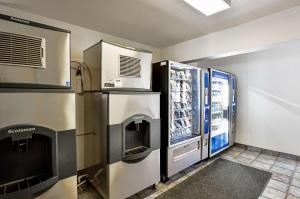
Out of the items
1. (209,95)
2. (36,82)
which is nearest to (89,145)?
(36,82)

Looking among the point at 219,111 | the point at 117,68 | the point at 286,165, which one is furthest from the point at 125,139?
the point at 286,165

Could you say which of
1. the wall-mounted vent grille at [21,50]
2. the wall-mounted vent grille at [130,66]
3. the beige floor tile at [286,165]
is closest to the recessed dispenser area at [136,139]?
the wall-mounted vent grille at [130,66]

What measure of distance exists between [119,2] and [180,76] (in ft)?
4.44

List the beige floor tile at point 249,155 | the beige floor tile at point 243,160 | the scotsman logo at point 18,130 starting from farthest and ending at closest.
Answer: the beige floor tile at point 249,155, the beige floor tile at point 243,160, the scotsman logo at point 18,130

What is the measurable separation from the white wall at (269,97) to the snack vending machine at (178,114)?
1.52 metres

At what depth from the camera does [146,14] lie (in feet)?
6.67

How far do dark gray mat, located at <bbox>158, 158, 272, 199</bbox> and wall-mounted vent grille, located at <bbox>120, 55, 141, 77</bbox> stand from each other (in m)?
1.46

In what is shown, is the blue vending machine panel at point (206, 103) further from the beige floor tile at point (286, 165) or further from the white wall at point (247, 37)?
the beige floor tile at point (286, 165)

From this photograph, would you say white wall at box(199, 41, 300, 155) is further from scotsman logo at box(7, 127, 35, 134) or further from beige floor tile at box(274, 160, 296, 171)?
scotsman logo at box(7, 127, 35, 134)

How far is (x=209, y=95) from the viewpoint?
9.35 feet

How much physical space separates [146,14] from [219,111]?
2297 millimetres

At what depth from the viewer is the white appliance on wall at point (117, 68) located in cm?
169

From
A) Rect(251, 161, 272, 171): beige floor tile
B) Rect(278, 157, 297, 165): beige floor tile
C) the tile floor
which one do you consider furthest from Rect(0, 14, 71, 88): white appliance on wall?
Rect(278, 157, 297, 165): beige floor tile

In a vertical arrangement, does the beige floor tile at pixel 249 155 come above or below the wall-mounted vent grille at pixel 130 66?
below
